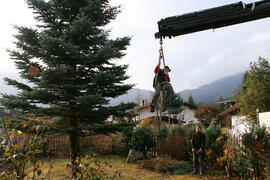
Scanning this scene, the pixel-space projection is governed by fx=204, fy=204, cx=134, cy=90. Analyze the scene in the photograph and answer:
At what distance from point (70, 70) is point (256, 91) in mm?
17940

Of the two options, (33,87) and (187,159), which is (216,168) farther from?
(33,87)

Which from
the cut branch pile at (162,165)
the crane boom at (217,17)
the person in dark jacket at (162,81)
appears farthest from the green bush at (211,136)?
the crane boom at (217,17)

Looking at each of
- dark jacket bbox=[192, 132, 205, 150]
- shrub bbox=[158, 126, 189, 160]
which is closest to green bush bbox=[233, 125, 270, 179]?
dark jacket bbox=[192, 132, 205, 150]

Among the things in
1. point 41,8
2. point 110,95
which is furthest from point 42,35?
point 110,95

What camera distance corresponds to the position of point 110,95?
10906 mm

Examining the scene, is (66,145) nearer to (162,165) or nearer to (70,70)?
(70,70)

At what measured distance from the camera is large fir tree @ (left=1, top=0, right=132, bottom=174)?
378 inches

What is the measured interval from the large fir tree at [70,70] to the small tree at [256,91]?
14823 mm

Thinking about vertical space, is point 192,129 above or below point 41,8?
below

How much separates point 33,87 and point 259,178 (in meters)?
10.2

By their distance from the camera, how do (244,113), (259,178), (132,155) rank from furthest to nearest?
(244,113)
(132,155)
(259,178)

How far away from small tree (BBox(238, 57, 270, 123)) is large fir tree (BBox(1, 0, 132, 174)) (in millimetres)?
14823

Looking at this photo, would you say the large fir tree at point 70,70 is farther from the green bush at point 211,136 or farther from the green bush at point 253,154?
the green bush at point 253,154

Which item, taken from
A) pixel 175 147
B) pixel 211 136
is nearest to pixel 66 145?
pixel 175 147
